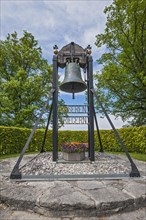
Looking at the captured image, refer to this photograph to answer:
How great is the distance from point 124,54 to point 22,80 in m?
7.28

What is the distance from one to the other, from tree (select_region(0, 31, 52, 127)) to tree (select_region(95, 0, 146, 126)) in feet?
15.2

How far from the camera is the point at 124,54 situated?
29.0 feet

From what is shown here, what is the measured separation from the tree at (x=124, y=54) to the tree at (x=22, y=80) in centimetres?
464

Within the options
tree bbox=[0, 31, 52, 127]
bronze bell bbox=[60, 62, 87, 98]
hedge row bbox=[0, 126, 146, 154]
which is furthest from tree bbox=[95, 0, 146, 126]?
tree bbox=[0, 31, 52, 127]

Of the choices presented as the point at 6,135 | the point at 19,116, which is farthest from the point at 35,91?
the point at 6,135

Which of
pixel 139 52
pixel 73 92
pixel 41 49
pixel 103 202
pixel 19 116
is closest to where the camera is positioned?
pixel 103 202

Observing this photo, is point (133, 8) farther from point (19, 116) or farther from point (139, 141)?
point (19, 116)

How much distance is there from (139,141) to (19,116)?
7796 millimetres

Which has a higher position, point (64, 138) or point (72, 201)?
point (64, 138)

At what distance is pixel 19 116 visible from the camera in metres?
11.0

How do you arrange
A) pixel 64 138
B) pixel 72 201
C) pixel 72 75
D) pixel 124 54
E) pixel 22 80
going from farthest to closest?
pixel 22 80 → pixel 64 138 → pixel 124 54 → pixel 72 75 → pixel 72 201

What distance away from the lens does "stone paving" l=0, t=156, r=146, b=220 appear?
188 cm

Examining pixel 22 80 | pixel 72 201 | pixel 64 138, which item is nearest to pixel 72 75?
pixel 72 201

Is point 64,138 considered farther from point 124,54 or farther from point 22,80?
point 124,54
